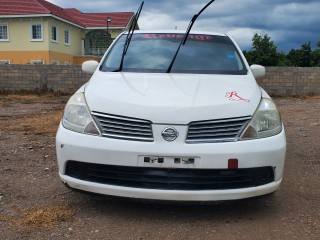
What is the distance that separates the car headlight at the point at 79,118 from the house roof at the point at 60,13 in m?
33.2

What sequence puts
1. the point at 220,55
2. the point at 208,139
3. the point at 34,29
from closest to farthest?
the point at 208,139
the point at 220,55
the point at 34,29

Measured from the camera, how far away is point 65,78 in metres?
17.8

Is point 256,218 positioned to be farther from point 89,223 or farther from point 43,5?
point 43,5

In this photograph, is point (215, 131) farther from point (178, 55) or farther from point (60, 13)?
point (60, 13)

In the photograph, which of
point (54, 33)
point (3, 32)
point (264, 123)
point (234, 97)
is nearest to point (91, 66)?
point (234, 97)

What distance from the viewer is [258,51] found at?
4234 cm

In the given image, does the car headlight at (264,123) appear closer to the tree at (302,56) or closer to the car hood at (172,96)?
the car hood at (172,96)

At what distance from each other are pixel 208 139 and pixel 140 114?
1.82 ft

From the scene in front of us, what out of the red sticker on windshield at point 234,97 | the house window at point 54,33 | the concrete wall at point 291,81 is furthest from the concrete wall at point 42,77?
the house window at point 54,33

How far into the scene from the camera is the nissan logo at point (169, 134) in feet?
10.6

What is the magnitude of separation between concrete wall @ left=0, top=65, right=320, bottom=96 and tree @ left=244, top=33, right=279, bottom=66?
2387 cm

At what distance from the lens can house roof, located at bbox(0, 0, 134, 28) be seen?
116 feet

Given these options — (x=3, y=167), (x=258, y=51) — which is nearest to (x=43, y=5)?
(x=258, y=51)

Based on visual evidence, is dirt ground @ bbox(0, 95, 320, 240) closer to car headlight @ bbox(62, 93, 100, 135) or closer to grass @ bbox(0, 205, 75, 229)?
grass @ bbox(0, 205, 75, 229)
